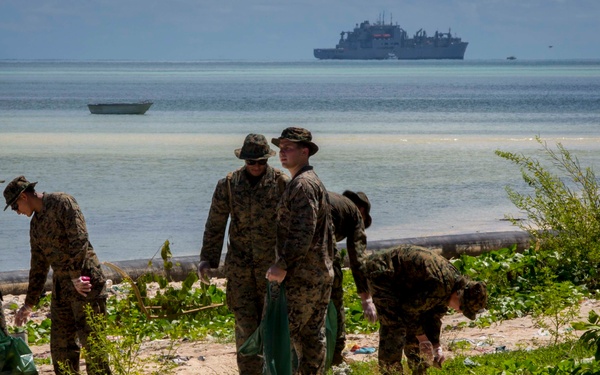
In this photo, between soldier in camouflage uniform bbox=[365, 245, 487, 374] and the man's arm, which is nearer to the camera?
soldier in camouflage uniform bbox=[365, 245, 487, 374]

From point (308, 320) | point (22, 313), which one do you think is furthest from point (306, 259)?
point (22, 313)

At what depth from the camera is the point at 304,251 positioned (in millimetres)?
6512

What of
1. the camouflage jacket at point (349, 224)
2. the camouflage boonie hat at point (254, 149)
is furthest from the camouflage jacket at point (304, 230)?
the camouflage jacket at point (349, 224)

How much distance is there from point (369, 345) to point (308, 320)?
2453 millimetres

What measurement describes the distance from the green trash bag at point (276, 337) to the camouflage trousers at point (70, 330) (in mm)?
1260

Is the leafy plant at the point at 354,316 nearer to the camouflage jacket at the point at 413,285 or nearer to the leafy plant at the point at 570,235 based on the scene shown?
the leafy plant at the point at 570,235

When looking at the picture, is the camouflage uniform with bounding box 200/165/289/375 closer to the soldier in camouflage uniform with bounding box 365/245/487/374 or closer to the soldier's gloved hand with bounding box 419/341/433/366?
the soldier in camouflage uniform with bounding box 365/245/487/374

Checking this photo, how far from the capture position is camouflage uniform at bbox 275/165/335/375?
6.52 meters

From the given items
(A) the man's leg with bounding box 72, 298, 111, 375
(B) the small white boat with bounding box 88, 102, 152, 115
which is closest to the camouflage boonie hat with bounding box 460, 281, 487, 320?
(A) the man's leg with bounding box 72, 298, 111, 375

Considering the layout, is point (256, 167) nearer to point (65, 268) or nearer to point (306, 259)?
point (306, 259)

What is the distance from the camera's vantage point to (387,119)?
60.1 metres

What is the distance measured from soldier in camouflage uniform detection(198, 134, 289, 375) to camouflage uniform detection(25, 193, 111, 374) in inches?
37.6

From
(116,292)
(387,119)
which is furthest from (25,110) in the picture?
(116,292)

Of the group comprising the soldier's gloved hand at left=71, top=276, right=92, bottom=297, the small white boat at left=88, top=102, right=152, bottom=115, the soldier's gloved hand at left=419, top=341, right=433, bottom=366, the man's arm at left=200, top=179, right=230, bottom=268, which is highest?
the man's arm at left=200, top=179, right=230, bottom=268
